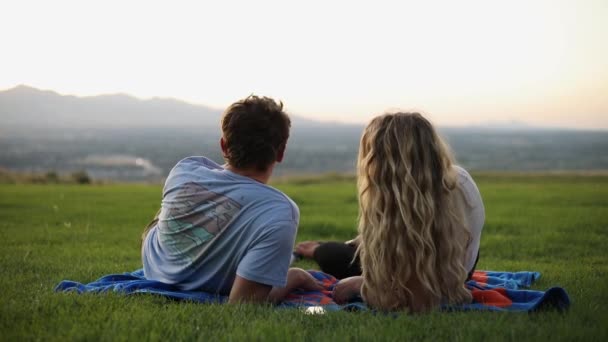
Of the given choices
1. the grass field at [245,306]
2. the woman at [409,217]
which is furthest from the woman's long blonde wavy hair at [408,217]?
the grass field at [245,306]

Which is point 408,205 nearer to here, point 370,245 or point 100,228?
point 370,245

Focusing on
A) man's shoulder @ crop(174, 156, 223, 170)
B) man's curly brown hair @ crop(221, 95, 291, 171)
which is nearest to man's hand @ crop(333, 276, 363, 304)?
man's curly brown hair @ crop(221, 95, 291, 171)

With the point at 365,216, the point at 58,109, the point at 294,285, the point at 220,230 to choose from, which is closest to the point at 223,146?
the point at 220,230

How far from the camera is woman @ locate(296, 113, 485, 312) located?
4.02m

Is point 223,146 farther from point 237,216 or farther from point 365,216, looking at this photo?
point 365,216

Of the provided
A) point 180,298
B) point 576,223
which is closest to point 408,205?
point 180,298

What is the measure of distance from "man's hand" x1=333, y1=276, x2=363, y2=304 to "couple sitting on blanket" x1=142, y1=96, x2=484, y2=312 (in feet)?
1.35

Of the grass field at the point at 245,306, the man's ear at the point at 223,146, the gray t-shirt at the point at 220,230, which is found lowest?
the grass field at the point at 245,306

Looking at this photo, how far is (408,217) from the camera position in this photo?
3.99 meters

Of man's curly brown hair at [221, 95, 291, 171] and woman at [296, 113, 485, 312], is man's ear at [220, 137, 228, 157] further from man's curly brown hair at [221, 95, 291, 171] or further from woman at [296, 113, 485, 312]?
woman at [296, 113, 485, 312]

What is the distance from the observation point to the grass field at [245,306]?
3.45 meters

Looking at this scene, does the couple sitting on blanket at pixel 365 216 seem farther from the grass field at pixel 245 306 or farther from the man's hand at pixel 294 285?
the grass field at pixel 245 306

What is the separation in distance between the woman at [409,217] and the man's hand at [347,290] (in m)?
0.44

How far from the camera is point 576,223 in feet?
32.6
